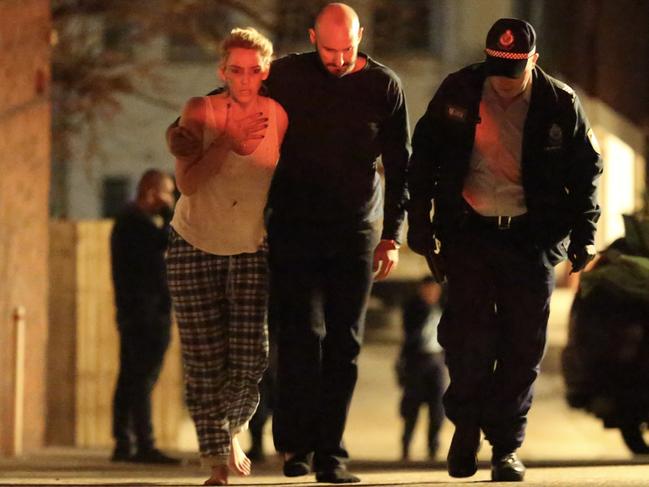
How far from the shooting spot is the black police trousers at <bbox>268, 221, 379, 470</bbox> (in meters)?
6.77

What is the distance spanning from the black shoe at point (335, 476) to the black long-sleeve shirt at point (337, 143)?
3.09 ft

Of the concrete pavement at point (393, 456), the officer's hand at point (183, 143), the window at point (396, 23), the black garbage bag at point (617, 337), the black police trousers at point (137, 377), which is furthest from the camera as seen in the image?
the window at point (396, 23)

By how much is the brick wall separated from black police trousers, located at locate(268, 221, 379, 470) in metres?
4.13

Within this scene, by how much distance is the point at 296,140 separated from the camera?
264 inches

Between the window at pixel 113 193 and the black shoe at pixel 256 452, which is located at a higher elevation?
the window at pixel 113 193

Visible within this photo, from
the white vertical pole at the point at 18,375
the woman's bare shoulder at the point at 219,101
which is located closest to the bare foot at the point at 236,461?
the woman's bare shoulder at the point at 219,101

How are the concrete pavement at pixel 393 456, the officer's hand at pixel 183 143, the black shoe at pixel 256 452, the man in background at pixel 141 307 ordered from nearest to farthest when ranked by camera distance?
the officer's hand at pixel 183 143 < the concrete pavement at pixel 393 456 < the black shoe at pixel 256 452 < the man in background at pixel 141 307

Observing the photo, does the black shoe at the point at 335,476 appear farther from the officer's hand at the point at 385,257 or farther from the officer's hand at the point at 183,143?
the officer's hand at the point at 183,143

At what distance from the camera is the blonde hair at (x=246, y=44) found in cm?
643

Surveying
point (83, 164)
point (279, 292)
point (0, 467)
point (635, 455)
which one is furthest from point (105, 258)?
point (83, 164)

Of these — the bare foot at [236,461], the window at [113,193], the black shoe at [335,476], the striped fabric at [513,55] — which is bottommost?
the black shoe at [335,476]

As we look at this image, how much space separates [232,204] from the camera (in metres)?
6.54

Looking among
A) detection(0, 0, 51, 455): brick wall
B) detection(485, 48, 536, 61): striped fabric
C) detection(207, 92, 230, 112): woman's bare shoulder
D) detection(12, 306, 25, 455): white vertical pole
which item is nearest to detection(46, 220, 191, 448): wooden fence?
detection(0, 0, 51, 455): brick wall

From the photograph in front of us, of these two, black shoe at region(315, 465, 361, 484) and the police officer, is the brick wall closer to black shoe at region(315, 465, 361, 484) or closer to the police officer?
black shoe at region(315, 465, 361, 484)
